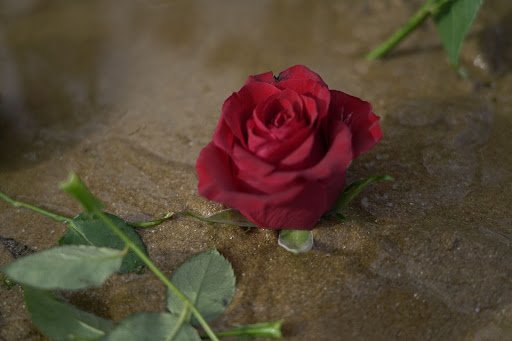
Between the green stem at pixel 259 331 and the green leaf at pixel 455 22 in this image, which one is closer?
the green stem at pixel 259 331

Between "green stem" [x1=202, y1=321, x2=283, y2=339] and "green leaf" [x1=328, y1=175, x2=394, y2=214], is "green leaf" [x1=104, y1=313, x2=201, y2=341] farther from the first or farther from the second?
"green leaf" [x1=328, y1=175, x2=394, y2=214]

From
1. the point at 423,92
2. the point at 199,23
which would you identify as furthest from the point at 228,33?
the point at 423,92

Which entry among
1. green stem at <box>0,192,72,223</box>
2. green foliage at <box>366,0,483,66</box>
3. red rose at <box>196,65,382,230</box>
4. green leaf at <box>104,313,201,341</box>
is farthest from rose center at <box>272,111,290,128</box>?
green foliage at <box>366,0,483,66</box>

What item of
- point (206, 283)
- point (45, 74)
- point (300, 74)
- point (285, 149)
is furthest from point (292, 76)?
point (45, 74)

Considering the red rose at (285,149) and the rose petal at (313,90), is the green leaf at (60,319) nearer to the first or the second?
the red rose at (285,149)

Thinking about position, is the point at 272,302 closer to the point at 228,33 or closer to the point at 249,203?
the point at 249,203

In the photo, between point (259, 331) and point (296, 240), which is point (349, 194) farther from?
point (259, 331)

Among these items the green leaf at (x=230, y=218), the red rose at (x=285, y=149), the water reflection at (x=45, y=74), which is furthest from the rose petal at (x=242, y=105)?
the water reflection at (x=45, y=74)

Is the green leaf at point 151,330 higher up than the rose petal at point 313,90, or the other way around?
the rose petal at point 313,90
